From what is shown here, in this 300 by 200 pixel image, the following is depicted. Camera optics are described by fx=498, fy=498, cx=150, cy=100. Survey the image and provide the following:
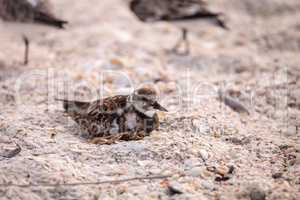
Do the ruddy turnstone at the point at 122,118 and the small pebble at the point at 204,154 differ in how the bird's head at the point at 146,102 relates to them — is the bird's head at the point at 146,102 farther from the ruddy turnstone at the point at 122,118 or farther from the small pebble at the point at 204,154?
the small pebble at the point at 204,154

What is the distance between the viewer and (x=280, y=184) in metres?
2.98

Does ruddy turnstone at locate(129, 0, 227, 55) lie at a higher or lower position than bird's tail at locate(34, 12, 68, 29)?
higher

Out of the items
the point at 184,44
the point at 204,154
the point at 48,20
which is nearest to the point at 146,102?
the point at 204,154

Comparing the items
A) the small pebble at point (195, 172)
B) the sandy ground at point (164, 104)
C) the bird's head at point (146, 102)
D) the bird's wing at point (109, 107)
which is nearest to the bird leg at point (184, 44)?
the sandy ground at point (164, 104)

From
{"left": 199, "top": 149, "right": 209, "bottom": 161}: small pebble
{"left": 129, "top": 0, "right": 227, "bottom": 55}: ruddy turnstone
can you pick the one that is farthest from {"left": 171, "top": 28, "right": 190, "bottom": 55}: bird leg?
{"left": 199, "top": 149, "right": 209, "bottom": 161}: small pebble

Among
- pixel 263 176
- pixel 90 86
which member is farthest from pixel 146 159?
pixel 90 86

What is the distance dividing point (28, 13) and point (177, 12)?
1.67 m

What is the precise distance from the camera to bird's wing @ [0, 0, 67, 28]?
4.84 m

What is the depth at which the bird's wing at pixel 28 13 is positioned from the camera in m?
4.84

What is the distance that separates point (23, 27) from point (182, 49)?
1945 mm

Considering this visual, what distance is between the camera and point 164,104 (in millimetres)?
4094

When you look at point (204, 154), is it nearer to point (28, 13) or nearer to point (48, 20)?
point (48, 20)

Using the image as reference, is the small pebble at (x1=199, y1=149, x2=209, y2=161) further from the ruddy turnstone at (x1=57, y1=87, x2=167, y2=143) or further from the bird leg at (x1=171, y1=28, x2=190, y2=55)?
the bird leg at (x1=171, y1=28, x2=190, y2=55)

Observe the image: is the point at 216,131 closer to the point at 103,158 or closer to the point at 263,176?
the point at 263,176
